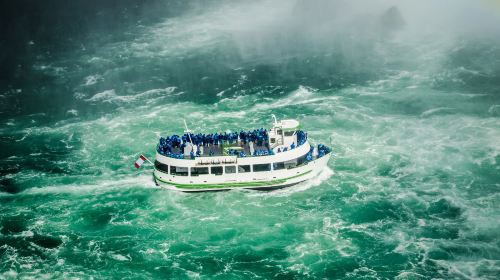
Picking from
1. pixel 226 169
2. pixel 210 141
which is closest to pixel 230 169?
pixel 226 169

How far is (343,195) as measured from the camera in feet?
294

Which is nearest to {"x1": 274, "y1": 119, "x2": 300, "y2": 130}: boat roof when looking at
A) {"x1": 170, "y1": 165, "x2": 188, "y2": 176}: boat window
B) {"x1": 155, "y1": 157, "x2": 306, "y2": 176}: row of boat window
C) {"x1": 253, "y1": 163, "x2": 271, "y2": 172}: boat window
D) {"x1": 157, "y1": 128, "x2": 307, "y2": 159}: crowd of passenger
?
{"x1": 157, "y1": 128, "x2": 307, "y2": 159}: crowd of passenger

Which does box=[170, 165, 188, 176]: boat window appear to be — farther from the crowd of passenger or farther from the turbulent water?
the turbulent water

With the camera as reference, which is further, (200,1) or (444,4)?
(200,1)

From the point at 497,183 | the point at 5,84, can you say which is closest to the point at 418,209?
the point at 497,183

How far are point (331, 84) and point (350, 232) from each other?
53593 mm

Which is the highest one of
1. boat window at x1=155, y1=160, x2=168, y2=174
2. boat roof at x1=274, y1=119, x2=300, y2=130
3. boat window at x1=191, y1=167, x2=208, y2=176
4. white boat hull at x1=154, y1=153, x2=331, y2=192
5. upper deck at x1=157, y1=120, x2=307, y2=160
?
boat roof at x1=274, y1=119, x2=300, y2=130

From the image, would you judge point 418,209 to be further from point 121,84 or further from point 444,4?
point 444,4

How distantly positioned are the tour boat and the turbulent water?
8.10 ft

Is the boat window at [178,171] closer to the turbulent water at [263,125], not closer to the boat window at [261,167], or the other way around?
the turbulent water at [263,125]

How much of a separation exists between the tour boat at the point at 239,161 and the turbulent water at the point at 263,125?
8.10 feet

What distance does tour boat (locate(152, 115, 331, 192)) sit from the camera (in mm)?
87812

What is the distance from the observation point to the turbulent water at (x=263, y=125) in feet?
259

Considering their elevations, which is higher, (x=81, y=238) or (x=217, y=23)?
(x=217, y=23)
